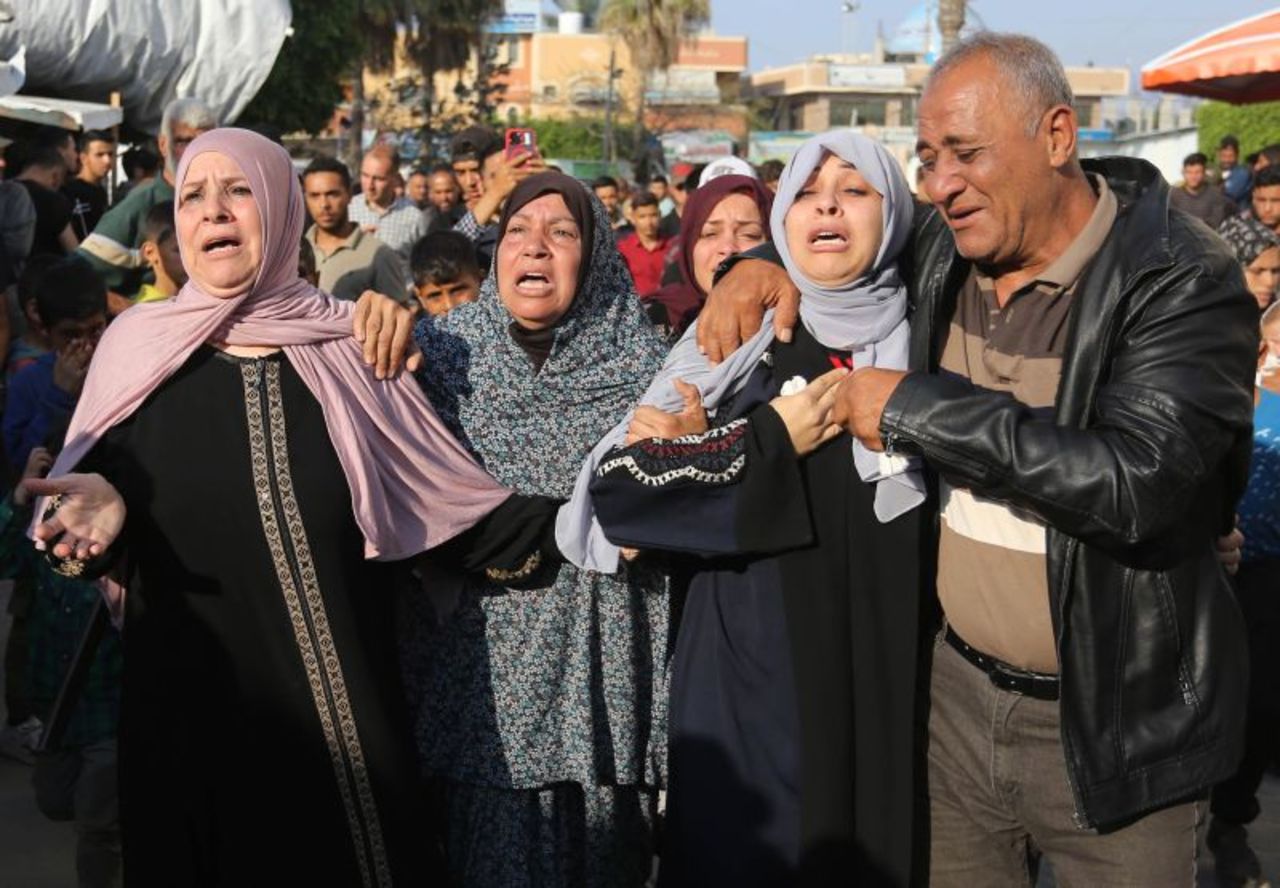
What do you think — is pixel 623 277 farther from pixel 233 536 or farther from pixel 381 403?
pixel 233 536

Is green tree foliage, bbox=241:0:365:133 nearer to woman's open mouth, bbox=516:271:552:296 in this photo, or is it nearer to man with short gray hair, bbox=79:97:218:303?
man with short gray hair, bbox=79:97:218:303

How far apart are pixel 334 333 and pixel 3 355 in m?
2.27

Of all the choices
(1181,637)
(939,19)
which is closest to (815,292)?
(1181,637)

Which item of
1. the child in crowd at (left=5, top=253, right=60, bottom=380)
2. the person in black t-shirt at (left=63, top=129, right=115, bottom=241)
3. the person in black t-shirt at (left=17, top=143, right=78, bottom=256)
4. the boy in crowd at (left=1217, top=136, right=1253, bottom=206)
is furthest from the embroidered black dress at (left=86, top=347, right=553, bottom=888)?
the boy in crowd at (left=1217, top=136, right=1253, bottom=206)

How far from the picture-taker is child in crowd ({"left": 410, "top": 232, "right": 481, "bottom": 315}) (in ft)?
17.7

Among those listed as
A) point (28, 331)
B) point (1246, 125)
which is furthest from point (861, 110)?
point (28, 331)

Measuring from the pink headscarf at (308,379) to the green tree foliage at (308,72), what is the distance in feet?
58.9

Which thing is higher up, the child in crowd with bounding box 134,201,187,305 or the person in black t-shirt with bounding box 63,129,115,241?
the person in black t-shirt with bounding box 63,129,115,241

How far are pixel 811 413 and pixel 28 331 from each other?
3476 mm

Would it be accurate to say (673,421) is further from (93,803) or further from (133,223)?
(133,223)

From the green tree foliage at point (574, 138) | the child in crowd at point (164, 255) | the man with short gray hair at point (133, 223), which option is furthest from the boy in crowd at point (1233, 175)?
the green tree foliage at point (574, 138)

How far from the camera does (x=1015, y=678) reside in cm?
279

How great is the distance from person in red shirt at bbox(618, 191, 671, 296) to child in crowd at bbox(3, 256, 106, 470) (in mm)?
5421

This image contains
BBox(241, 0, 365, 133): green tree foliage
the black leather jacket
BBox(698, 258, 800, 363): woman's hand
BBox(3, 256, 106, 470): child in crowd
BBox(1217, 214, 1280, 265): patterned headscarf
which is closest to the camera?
the black leather jacket
